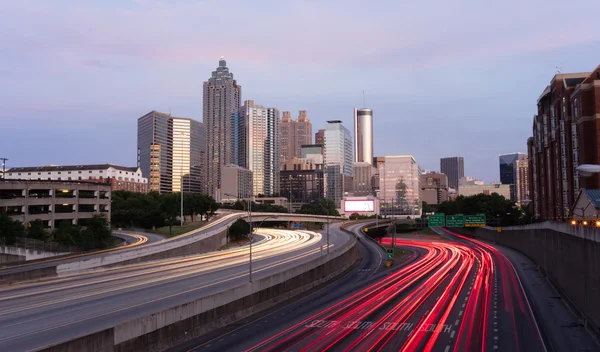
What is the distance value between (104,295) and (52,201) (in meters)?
53.6

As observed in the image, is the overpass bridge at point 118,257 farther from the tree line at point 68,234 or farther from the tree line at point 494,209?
the tree line at point 494,209

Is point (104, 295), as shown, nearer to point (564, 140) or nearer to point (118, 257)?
point (118, 257)

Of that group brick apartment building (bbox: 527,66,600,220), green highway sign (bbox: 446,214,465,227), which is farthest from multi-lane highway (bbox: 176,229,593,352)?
green highway sign (bbox: 446,214,465,227)

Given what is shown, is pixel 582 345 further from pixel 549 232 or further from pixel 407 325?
pixel 549 232

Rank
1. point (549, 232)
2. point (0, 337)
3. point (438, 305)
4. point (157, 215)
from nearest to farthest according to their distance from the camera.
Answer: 1. point (0, 337)
2. point (438, 305)
3. point (549, 232)
4. point (157, 215)

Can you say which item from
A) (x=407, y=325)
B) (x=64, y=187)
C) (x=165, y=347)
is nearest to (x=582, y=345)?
(x=407, y=325)

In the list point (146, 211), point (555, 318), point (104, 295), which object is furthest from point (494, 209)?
point (104, 295)

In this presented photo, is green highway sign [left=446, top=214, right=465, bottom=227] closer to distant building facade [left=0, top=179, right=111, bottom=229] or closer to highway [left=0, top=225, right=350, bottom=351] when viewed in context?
highway [left=0, top=225, right=350, bottom=351]

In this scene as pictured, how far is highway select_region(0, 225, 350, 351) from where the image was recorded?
28.4m

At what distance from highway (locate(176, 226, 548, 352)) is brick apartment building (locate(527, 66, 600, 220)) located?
1034 inches

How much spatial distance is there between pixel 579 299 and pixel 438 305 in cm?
1075

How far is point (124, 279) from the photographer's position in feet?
169

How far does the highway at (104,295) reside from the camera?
28438 millimetres

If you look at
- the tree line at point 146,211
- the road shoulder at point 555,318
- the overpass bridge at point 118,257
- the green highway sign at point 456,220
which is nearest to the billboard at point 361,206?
the tree line at point 146,211
